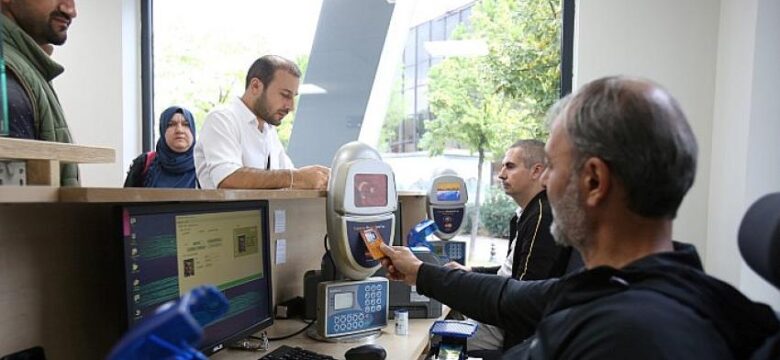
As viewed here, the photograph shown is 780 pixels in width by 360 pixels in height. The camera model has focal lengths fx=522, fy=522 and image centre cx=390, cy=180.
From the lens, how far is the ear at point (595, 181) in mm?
838

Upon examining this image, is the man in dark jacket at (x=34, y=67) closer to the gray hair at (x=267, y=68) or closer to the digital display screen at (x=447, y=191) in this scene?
the gray hair at (x=267, y=68)

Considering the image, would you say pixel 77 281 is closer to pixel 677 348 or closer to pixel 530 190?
pixel 677 348

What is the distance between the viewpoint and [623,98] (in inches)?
32.3

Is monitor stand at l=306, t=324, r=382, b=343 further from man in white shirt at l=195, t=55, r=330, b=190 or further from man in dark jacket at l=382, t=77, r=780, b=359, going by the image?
man in dark jacket at l=382, t=77, r=780, b=359

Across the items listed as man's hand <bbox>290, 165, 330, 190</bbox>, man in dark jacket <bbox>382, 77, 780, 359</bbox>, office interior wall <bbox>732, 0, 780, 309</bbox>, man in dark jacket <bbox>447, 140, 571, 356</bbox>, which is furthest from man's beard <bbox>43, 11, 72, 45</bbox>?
office interior wall <bbox>732, 0, 780, 309</bbox>

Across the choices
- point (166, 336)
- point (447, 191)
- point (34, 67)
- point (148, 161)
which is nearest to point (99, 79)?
point (148, 161)

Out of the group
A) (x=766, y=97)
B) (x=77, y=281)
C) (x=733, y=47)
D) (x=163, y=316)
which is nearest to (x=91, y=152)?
(x=77, y=281)

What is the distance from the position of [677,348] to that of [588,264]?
0.27 meters

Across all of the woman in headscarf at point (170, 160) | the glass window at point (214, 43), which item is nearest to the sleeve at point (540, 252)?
the woman in headscarf at point (170, 160)

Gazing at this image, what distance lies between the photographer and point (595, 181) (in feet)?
2.81

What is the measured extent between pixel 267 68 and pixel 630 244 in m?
1.80

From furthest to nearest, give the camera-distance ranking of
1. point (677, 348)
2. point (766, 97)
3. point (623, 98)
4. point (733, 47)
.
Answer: point (733, 47) < point (766, 97) < point (623, 98) < point (677, 348)

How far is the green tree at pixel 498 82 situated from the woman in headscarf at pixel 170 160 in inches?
61.3

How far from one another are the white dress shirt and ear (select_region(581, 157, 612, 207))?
4.83ft
